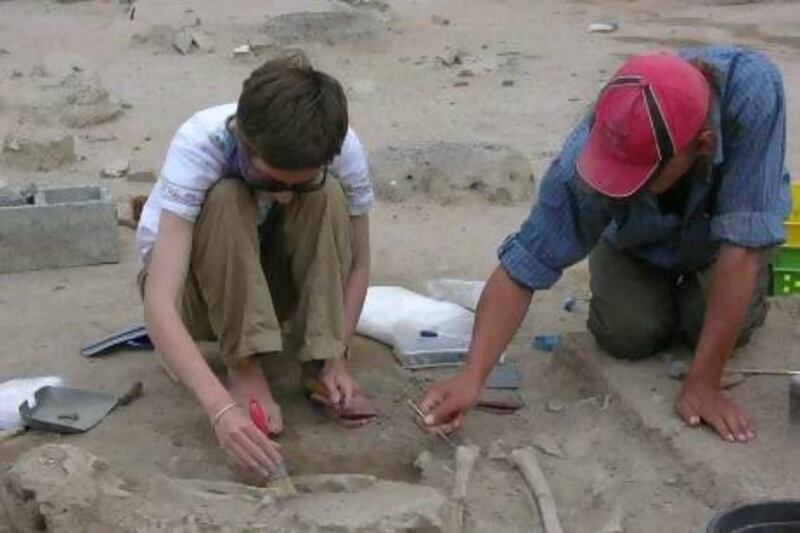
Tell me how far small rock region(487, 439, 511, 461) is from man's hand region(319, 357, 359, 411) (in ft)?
1.41

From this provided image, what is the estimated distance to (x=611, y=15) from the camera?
12133 mm

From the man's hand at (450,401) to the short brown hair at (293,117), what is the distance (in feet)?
2.31

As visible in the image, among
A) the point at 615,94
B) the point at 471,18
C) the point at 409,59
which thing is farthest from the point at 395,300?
the point at 471,18

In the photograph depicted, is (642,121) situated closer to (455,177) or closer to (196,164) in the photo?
(196,164)

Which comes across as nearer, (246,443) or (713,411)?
(246,443)

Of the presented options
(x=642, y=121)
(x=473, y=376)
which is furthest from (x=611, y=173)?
(x=473, y=376)

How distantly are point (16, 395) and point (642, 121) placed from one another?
1981 mm

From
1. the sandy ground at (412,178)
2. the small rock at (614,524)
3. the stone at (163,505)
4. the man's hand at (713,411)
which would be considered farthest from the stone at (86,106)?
the small rock at (614,524)

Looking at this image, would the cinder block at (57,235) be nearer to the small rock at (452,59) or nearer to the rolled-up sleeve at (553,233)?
the rolled-up sleeve at (553,233)

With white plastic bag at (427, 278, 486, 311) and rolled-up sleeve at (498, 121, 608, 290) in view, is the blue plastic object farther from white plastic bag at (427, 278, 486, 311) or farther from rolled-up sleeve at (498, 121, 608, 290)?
rolled-up sleeve at (498, 121, 608, 290)

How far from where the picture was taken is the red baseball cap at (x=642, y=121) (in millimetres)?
3186

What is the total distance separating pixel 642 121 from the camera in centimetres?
318

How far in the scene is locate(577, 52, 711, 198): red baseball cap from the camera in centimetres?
319

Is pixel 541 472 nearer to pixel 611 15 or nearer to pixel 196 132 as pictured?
pixel 196 132
